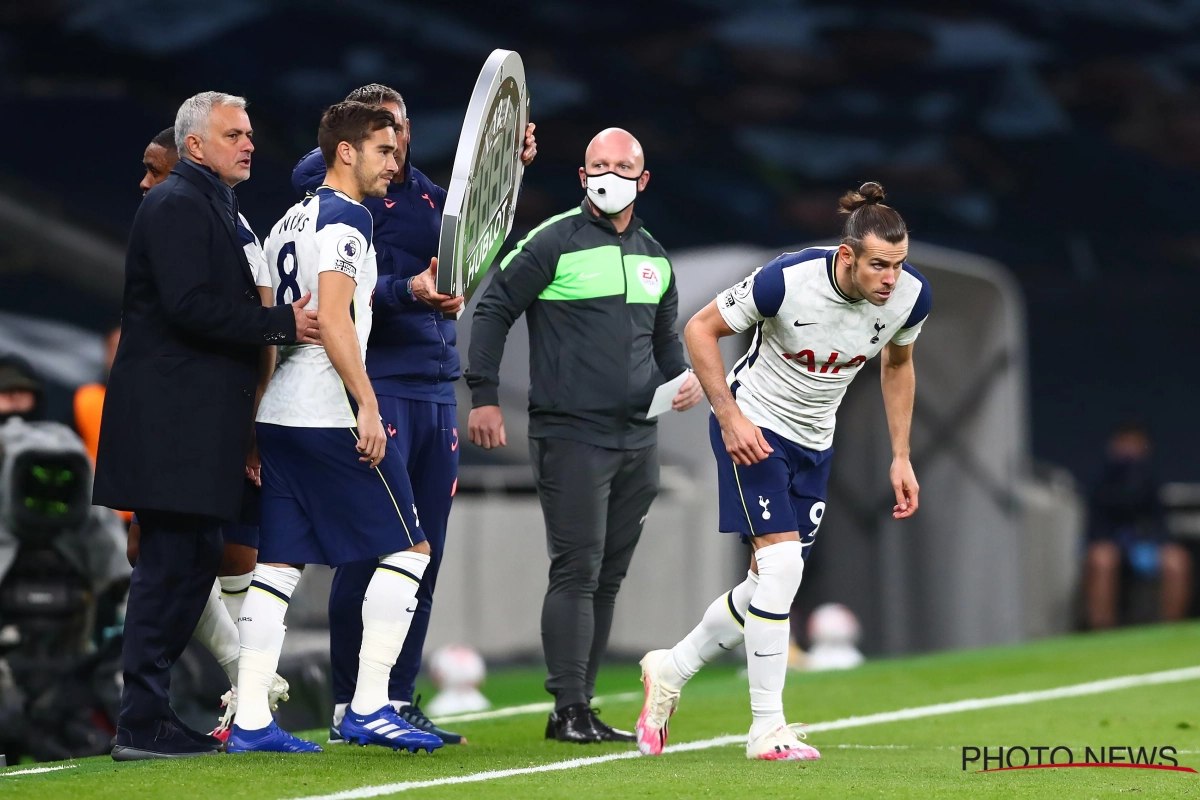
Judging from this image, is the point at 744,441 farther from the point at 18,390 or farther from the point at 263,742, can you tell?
the point at 18,390

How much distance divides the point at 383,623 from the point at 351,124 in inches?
→ 59.2

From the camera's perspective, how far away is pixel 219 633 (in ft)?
19.1

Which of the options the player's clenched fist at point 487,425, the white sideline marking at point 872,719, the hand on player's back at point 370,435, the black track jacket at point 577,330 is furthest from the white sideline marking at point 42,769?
the black track jacket at point 577,330

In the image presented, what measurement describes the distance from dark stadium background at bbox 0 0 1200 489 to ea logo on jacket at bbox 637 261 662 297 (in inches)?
699

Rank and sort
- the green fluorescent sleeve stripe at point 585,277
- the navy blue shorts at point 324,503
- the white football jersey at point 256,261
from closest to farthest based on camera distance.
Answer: the navy blue shorts at point 324,503 < the white football jersey at point 256,261 < the green fluorescent sleeve stripe at point 585,277

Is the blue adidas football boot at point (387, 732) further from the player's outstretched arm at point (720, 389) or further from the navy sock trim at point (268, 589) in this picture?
the player's outstretched arm at point (720, 389)

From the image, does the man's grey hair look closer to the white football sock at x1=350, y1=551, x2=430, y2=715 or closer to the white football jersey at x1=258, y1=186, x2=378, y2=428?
the white football jersey at x1=258, y1=186, x2=378, y2=428

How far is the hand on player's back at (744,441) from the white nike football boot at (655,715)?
2.83 feet

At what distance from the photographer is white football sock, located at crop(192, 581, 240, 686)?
579 centimetres

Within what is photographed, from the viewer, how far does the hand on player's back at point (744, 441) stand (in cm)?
554

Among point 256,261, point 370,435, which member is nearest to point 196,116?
point 256,261

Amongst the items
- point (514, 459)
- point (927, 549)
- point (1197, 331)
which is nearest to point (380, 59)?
point (514, 459)

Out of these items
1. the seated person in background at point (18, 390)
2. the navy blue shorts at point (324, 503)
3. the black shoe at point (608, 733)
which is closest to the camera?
the navy blue shorts at point (324, 503)

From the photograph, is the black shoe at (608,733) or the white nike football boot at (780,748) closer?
the white nike football boot at (780,748)
